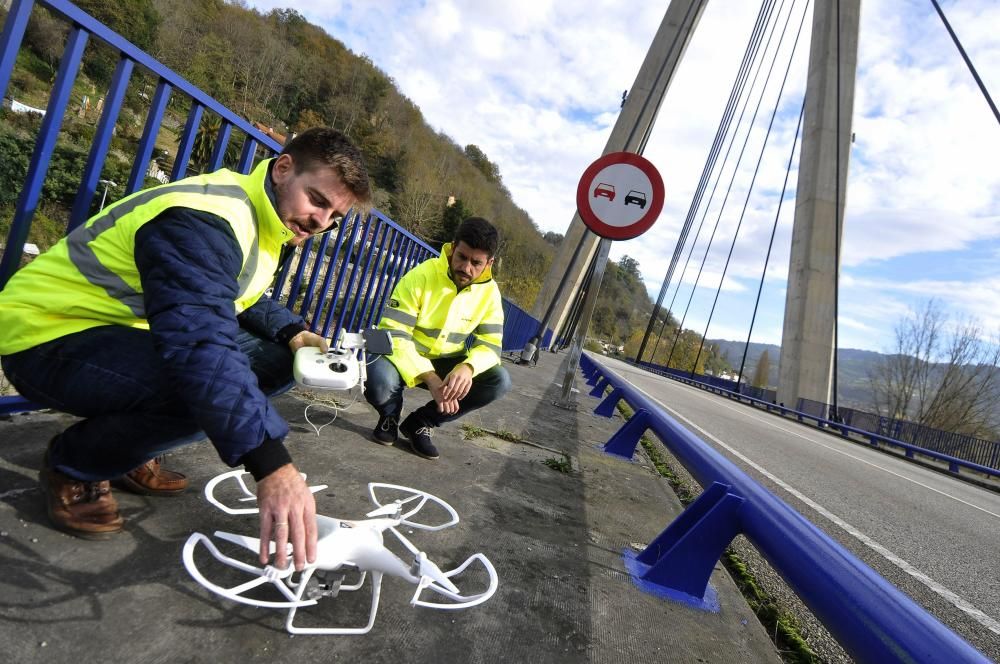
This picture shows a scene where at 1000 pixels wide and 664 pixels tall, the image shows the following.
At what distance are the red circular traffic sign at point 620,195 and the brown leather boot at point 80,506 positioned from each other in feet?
12.9

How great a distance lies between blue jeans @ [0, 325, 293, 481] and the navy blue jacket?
27cm

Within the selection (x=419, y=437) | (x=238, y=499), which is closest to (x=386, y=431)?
(x=419, y=437)

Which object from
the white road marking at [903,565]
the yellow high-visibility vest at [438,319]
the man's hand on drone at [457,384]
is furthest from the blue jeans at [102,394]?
the white road marking at [903,565]

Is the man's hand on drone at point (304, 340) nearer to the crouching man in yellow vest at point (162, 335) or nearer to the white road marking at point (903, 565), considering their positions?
the crouching man in yellow vest at point (162, 335)

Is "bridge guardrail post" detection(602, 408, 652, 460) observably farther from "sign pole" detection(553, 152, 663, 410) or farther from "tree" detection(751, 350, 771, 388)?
"tree" detection(751, 350, 771, 388)

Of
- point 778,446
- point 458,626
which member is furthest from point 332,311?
point 778,446

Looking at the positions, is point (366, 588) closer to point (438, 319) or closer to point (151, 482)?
point (151, 482)

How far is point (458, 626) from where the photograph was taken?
129 cm

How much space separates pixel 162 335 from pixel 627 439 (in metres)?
3.10

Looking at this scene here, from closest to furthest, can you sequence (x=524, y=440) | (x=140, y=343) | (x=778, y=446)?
(x=140, y=343)
(x=524, y=440)
(x=778, y=446)

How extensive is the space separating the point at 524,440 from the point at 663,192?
97.5 inches

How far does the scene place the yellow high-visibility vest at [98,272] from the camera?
4.36ft

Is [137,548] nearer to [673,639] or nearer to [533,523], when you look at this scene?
[533,523]

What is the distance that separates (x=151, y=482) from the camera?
1.61m
